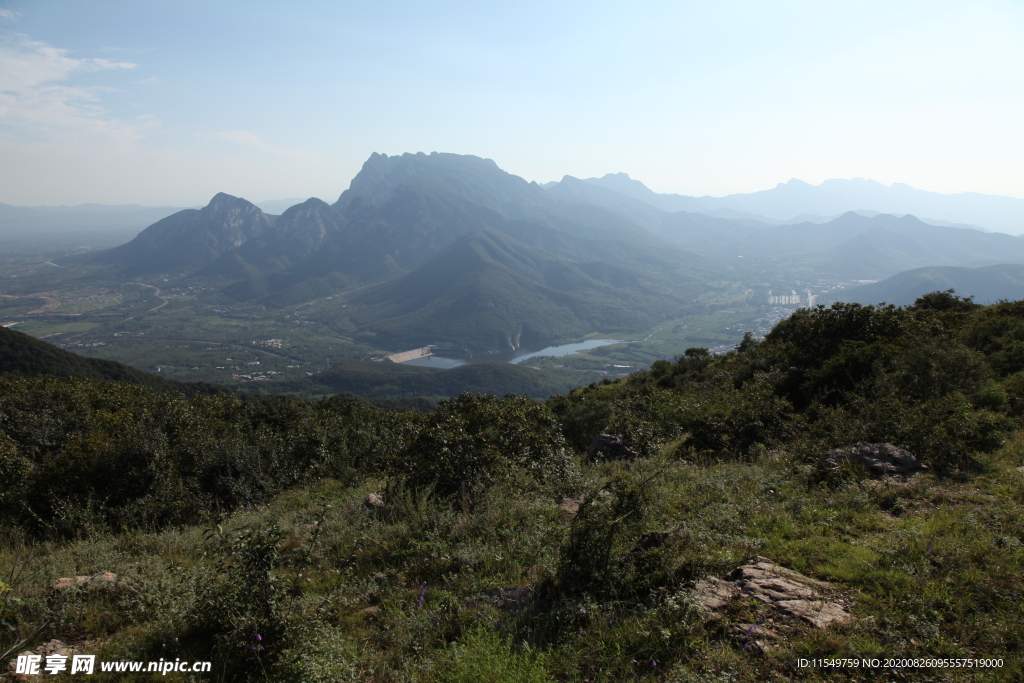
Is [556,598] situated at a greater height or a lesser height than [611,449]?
greater

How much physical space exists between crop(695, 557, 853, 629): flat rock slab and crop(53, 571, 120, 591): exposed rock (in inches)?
254

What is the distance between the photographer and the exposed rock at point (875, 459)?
273 inches

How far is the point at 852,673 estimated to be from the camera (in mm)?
3320

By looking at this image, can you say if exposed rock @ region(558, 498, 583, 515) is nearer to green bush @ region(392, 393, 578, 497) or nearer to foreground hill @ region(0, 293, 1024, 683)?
foreground hill @ region(0, 293, 1024, 683)

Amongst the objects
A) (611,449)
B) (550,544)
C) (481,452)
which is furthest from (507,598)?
(611,449)

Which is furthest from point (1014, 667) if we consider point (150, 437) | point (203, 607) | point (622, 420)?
point (150, 437)

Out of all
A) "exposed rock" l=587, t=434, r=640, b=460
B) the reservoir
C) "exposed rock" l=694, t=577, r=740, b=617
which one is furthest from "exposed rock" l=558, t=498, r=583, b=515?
the reservoir

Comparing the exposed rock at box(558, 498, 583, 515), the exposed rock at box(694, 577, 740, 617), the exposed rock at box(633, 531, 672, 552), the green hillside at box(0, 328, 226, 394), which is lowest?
the green hillside at box(0, 328, 226, 394)

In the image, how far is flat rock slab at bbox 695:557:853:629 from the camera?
3916mm

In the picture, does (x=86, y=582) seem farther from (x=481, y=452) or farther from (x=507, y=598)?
(x=481, y=452)

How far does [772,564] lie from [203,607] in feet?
18.5

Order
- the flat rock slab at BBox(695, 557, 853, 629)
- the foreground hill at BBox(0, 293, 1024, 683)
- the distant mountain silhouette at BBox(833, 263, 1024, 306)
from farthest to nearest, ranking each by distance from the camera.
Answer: the distant mountain silhouette at BBox(833, 263, 1024, 306) < the flat rock slab at BBox(695, 557, 853, 629) < the foreground hill at BBox(0, 293, 1024, 683)

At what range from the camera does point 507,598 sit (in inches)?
185

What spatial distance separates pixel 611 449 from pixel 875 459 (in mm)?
4966
